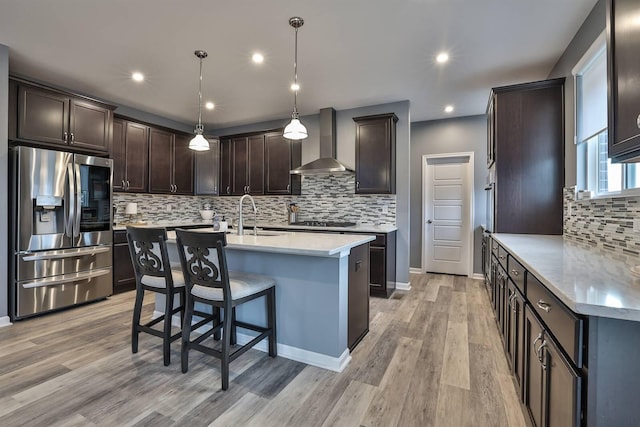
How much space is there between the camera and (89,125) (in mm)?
3682

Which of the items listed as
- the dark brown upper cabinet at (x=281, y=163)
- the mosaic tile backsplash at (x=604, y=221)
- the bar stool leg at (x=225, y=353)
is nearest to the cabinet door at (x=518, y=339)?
the mosaic tile backsplash at (x=604, y=221)

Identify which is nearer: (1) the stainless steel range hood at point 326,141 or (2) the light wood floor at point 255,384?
(2) the light wood floor at point 255,384

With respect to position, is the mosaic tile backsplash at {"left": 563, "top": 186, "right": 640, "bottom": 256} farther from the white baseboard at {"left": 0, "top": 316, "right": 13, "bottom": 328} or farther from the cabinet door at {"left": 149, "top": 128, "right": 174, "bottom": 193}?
the cabinet door at {"left": 149, "top": 128, "right": 174, "bottom": 193}

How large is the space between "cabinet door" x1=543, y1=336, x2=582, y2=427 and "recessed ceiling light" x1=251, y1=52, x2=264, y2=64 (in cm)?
319

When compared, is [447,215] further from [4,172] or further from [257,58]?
[4,172]

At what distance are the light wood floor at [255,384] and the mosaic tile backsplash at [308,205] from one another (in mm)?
2026

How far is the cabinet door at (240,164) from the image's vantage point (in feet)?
17.8

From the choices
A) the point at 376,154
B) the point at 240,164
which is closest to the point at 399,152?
the point at 376,154

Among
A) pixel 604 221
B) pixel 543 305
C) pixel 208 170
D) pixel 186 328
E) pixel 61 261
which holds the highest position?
pixel 208 170

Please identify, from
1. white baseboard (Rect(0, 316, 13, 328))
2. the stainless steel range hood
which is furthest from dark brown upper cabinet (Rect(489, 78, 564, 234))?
white baseboard (Rect(0, 316, 13, 328))

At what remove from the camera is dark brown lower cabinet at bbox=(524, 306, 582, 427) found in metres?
0.98

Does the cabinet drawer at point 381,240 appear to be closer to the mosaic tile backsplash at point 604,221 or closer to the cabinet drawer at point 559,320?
the mosaic tile backsplash at point 604,221

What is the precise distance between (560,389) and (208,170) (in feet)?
18.2

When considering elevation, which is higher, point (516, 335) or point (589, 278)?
point (589, 278)
